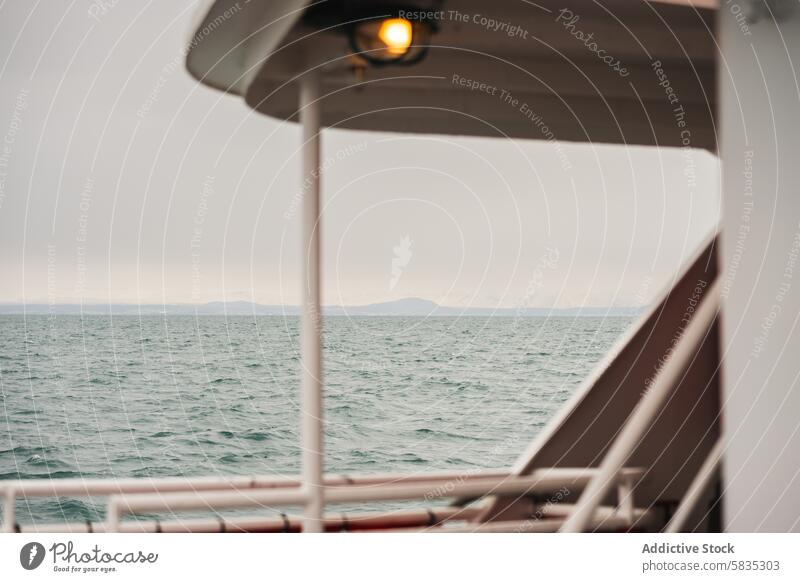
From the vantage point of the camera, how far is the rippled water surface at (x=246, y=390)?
877 millimetres

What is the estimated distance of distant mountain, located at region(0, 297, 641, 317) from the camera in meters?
0.87

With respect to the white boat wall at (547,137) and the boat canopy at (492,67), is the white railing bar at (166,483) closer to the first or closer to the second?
the white boat wall at (547,137)

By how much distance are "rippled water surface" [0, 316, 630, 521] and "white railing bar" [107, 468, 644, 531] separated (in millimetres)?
27

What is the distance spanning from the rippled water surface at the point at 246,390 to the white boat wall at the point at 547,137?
0.08ft

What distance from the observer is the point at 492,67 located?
107 centimetres

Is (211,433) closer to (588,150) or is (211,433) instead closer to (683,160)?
(588,150)

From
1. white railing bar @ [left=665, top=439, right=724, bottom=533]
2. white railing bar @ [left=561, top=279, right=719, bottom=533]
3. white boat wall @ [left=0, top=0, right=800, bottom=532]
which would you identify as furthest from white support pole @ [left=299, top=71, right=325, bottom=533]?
white railing bar @ [left=665, top=439, right=724, bottom=533]

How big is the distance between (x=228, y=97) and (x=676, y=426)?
0.91m

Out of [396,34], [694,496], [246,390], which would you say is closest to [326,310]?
[246,390]

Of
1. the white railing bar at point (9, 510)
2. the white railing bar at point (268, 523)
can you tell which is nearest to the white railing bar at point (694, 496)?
the white railing bar at point (268, 523)

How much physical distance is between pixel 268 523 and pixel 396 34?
2.04 ft

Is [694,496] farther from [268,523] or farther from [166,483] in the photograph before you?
[166,483]

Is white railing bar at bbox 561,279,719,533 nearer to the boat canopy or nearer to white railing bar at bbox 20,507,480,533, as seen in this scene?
white railing bar at bbox 20,507,480,533

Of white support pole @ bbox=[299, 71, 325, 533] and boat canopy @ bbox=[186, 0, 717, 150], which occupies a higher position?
boat canopy @ bbox=[186, 0, 717, 150]
